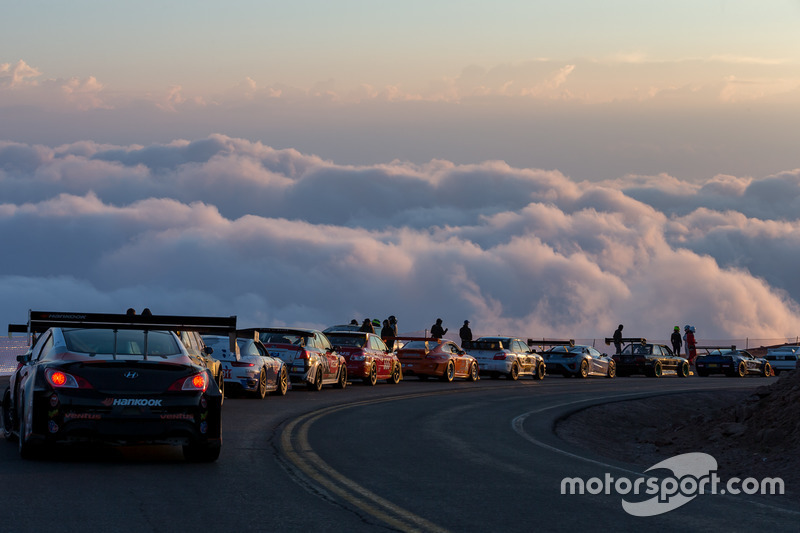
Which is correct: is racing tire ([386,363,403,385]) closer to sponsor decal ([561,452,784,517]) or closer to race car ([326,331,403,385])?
race car ([326,331,403,385])

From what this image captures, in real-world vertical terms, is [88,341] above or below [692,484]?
above

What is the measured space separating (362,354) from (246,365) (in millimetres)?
7921

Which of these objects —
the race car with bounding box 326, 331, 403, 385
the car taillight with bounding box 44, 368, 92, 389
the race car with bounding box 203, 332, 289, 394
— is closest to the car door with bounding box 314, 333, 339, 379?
the race car with bounding box 326, 331, 403, 385

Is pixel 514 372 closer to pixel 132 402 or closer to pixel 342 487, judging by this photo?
pixel 132 402

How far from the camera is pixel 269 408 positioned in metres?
20.2

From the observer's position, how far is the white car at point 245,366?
22500mm

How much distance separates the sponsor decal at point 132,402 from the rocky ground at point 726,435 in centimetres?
703

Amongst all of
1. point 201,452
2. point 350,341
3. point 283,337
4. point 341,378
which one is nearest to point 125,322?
point 201,452

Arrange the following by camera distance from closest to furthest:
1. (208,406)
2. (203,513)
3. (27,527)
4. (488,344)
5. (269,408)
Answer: (27,527), (203,513), (208,406), (269,408), (488,344)

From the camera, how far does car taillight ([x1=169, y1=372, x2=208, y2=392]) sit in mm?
11383

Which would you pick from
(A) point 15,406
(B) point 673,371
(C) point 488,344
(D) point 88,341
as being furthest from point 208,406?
(B) point 673,371

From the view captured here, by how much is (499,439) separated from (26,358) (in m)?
7.04

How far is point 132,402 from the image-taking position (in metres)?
11.1

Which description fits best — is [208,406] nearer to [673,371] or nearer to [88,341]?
[88,341]
